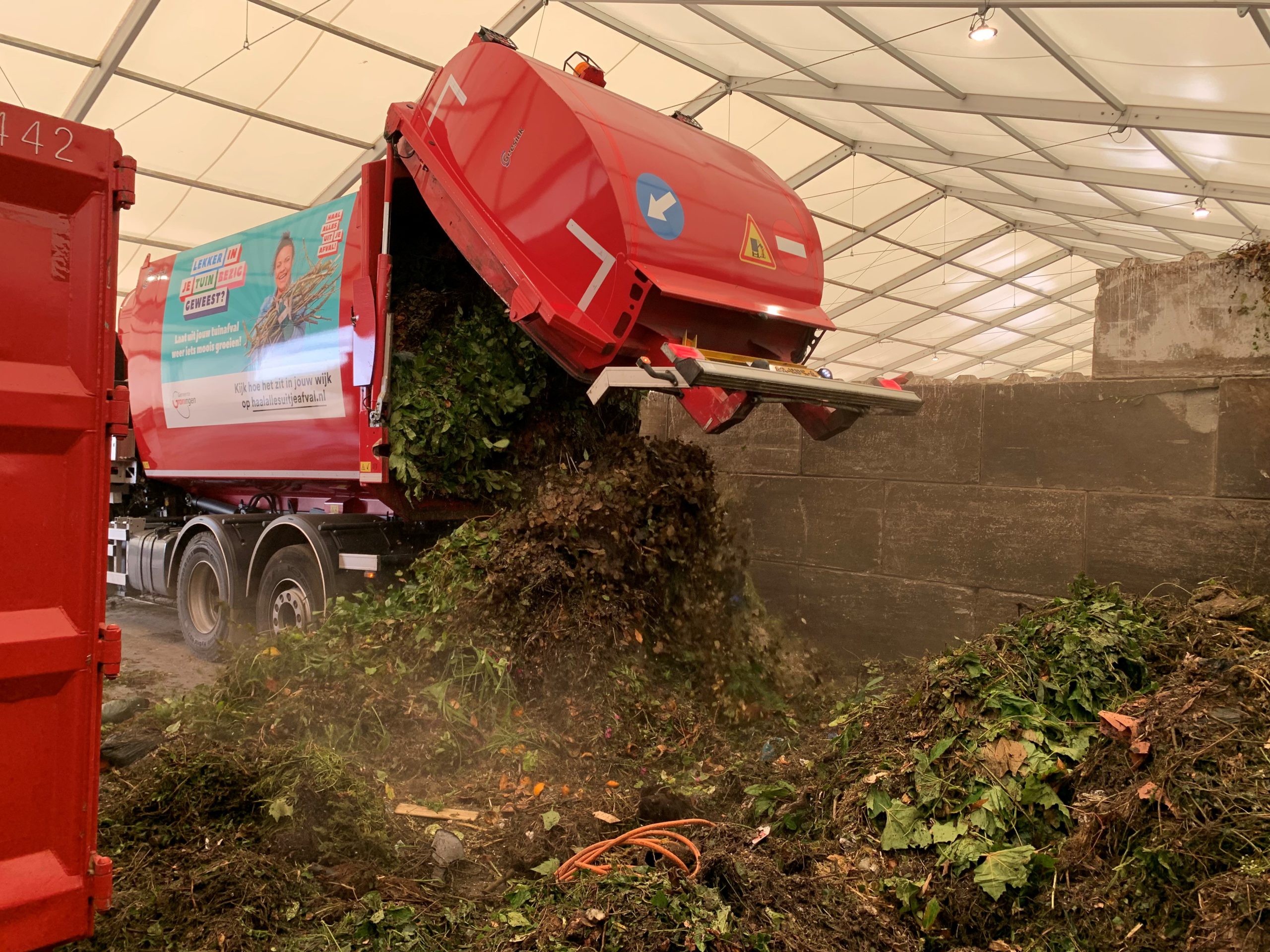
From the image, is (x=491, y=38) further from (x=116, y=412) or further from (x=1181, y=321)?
(x=1181, y=321)

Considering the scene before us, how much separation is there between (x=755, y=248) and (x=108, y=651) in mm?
3472

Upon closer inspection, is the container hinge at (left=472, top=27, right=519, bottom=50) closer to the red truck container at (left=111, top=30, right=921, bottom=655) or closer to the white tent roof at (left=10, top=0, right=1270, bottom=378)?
the red truck container at (left=111, top=30, right=921, bottom=655)

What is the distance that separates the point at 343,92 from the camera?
39.1ft

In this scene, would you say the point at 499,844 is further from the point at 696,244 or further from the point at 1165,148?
the point at 1165,148

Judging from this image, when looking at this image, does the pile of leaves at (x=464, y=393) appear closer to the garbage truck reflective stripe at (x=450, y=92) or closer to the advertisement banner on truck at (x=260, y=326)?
the advertisement banner on truck at (x=260, y=326)

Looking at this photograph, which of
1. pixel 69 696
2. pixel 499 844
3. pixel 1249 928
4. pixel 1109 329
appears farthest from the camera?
pixel 1109 329

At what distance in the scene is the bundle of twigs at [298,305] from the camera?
5.48 metres

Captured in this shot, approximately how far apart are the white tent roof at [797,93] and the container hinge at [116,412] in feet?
25.2

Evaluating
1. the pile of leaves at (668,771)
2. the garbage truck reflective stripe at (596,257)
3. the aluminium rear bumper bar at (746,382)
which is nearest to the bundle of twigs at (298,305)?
the pile of leaves at (668,771)

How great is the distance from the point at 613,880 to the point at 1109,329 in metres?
3.87

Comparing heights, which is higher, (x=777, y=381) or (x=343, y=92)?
(x=343, y=92)

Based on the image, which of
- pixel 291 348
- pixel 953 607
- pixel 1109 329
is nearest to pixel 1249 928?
pixel 953 607

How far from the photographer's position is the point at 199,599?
23.7 ft

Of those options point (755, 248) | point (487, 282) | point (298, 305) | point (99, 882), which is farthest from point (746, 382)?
point (298, 305)
